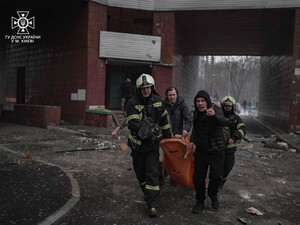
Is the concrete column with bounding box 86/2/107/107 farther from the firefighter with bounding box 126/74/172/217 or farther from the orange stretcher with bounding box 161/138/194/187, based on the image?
the firefighter with bounding box 126/74/172/217

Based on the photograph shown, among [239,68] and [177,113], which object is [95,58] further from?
[239,68]

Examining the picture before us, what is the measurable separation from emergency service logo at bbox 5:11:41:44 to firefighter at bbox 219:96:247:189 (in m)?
15.3

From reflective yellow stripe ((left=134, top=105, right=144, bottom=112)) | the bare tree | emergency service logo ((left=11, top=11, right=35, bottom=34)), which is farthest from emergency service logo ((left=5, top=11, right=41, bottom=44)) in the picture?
the bare tree

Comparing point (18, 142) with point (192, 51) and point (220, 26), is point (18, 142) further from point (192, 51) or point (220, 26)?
point (192, 51)

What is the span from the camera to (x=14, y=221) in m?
4.15

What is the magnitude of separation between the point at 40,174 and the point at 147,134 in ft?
9.28

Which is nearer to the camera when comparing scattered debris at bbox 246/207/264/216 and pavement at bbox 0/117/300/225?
pavement at bbox 0/117/300/225

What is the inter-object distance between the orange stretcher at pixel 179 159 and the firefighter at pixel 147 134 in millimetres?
528

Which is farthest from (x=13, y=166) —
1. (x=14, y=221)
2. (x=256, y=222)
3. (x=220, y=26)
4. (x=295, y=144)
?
(x=220, y=26)

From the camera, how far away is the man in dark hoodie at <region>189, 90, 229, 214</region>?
182 inches

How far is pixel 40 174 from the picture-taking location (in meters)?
6.39

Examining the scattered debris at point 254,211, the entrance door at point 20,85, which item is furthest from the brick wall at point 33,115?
the scattered debris at point 254,211

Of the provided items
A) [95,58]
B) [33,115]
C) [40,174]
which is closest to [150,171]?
[40,174]

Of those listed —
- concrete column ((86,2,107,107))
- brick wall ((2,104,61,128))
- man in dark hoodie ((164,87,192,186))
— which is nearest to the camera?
man in dark hoodie ((164,87,192,186))
